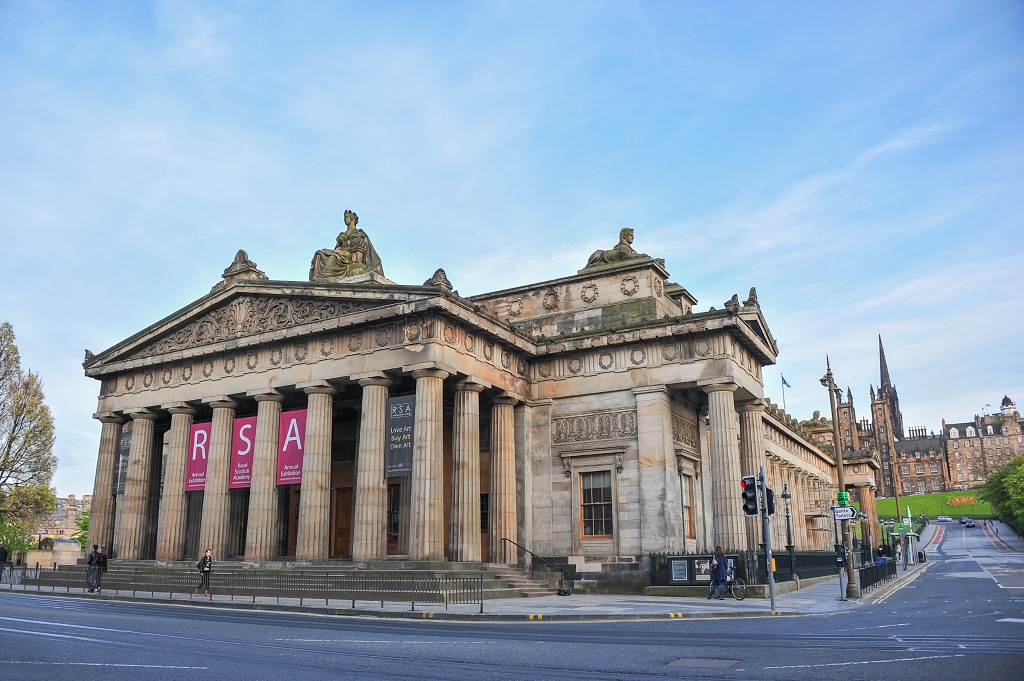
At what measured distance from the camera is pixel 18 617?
57.9 ft

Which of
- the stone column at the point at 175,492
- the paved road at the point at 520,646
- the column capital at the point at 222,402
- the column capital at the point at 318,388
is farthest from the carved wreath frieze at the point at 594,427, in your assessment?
the stone column at the point at 175,492

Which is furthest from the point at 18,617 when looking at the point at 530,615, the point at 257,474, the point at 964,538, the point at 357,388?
the point at 964,538

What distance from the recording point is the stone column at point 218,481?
3219 cm

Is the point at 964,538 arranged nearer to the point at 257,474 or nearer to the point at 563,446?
the point at 563,446

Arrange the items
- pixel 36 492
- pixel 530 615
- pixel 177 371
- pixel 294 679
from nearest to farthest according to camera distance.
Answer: pixel 294 679, pixel 530 615, pixel 177 371, pixel 36 492

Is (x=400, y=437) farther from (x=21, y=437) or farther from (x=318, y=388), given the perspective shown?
(x=21, y=437)

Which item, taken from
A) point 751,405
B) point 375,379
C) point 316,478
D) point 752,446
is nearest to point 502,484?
point 375,379

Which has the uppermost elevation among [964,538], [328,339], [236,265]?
[236,265]

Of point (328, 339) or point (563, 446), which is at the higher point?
point (328, 339)

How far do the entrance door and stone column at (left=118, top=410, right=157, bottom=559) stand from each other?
8.79 m

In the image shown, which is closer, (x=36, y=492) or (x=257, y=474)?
(x=257, y=474)

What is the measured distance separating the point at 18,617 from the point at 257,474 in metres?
14.0

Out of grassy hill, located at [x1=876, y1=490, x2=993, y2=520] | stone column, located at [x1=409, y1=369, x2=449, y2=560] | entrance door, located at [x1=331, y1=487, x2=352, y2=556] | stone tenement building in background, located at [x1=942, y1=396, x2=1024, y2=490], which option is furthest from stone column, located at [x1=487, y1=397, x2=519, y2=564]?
stone tenement building in background, located at [x1=942, y1=396, x2=1024, y2=490]

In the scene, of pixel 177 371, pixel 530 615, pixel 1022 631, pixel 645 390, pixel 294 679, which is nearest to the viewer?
pixel 294 679
